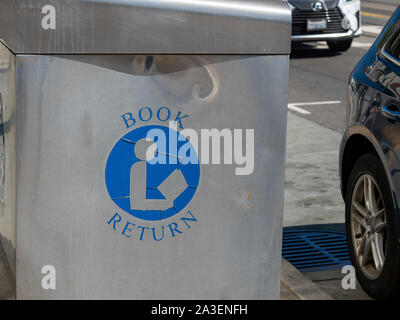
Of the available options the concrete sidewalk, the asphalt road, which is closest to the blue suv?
the concrete sidewalk

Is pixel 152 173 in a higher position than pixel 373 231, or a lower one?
higher

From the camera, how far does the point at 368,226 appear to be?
4.45m

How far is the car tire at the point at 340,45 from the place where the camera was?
1494 cm

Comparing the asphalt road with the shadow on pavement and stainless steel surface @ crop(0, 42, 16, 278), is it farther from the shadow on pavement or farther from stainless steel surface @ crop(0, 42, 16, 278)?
stainless steel surface @ crop(0, 42, 16, 278)

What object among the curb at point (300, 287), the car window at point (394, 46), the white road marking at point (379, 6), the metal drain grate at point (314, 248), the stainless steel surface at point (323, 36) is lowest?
the white road marking at point (379, 6)

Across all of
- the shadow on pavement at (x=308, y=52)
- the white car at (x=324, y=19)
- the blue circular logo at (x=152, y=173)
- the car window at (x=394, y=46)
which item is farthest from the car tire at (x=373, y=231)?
the shadow on pavement at (x=308, y=52)

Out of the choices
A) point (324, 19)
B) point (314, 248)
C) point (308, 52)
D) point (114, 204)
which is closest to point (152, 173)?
point (114, 204)

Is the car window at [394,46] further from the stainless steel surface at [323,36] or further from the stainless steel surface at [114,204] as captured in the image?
the stainless steel surface at [323,36]

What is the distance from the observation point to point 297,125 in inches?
372

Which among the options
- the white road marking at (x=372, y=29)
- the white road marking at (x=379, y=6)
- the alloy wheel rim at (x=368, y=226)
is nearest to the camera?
the alloy wheel rim at (x=368, y=226)

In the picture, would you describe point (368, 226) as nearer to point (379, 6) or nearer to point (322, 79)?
point (322, 79)

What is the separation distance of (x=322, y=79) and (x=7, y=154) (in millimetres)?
10385

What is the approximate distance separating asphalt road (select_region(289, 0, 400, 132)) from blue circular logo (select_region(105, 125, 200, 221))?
677cm

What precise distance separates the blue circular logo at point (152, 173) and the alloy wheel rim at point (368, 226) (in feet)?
6.09
